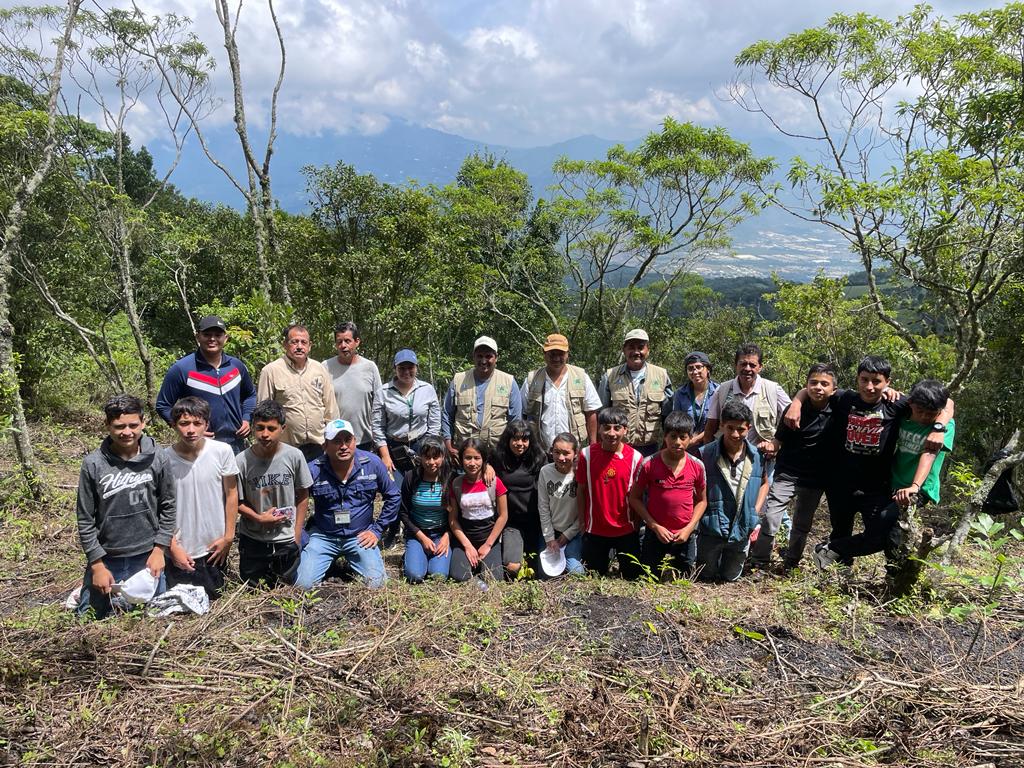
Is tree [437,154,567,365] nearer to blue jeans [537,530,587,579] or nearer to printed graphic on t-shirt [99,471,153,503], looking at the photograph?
blue jeans [537,530,587,579]

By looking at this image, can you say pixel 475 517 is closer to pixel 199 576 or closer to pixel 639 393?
pixel 639 393

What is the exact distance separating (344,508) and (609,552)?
2.21m

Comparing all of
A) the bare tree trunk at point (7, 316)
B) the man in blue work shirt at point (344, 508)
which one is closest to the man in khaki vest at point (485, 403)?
the man in blue work shirt at point (344, 508)

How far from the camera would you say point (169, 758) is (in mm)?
2582

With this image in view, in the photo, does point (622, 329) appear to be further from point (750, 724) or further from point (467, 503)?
point (750, 724)

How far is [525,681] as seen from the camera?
2.98 metres

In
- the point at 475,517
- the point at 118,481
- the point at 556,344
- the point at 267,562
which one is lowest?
the point at 267,562

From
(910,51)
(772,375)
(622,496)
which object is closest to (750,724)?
(622,496)

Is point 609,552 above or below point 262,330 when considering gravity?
below

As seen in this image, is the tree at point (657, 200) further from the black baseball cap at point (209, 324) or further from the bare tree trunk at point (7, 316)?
the black baseball cap at point (209, 324)

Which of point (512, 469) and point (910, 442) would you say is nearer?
point (910, 442)

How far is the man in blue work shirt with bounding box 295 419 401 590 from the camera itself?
4547mm

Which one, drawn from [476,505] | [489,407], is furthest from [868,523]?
[489,407]

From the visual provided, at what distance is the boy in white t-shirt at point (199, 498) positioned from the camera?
392cm
